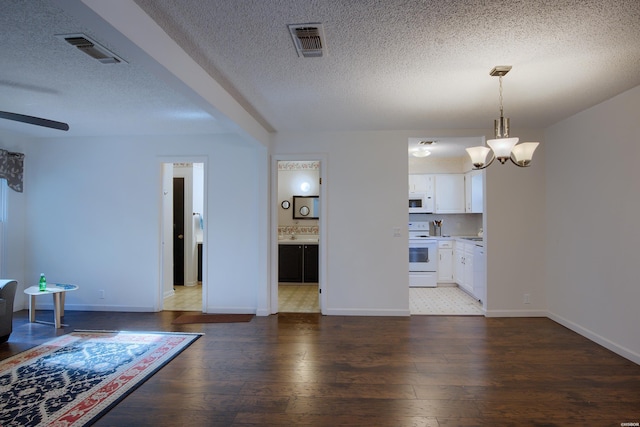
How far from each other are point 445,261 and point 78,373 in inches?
219

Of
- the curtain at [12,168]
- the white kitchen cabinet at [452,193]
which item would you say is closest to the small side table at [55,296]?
the curtain at [12,168]

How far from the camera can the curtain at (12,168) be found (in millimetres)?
4441

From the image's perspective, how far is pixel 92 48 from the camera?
231 cm

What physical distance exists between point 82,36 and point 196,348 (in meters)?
2.72

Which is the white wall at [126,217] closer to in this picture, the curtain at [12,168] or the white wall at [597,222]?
the curtain at [12,168]

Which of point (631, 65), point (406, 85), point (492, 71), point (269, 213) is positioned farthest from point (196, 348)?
point (631, 65)

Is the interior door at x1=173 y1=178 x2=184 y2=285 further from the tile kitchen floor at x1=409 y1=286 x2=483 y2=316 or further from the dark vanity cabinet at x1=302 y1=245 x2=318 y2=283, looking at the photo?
the tile kitchen floor at x1=409 y1=286 x2=483 y2=316

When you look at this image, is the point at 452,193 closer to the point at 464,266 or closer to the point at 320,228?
the point at 464,266

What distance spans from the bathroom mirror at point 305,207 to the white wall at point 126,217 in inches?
96.7

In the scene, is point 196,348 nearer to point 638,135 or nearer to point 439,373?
point 439,373

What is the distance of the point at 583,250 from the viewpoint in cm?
373

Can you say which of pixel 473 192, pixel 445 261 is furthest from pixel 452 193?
pixel 445 261

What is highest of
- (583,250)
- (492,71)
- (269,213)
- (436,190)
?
(492,71)

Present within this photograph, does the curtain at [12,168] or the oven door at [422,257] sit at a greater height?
the curtain at [12,168]
